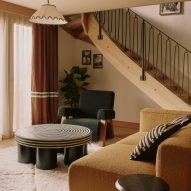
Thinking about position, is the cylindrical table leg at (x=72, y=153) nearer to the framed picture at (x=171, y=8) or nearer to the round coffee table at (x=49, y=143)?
the round coffee table at (x=49, y=143)

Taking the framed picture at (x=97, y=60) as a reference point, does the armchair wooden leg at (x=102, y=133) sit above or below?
below

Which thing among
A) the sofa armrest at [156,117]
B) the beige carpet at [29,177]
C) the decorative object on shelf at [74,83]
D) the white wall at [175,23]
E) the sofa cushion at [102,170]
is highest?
the white wall at [175,23]

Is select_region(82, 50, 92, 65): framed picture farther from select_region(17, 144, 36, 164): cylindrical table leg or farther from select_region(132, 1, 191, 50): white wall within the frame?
select_region(17, 144, 36, 164): cylindrical table leg

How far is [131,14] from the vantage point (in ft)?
21.8

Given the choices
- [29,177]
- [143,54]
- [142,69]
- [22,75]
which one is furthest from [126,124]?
[29,177]

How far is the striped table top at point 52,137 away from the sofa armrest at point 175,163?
59.7 inches

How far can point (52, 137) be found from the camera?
3525 millimetres

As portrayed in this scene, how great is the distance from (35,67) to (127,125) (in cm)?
247

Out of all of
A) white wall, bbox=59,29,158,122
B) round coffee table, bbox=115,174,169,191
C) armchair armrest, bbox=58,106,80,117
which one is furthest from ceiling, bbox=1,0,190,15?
round coffee table, bbox=115,174,169,191

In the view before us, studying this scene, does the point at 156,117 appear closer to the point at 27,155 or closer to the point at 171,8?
the point at 27,155

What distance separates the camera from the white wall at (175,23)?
602cm

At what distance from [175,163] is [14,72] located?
4.09 metres

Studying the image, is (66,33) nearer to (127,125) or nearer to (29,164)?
(127,125)

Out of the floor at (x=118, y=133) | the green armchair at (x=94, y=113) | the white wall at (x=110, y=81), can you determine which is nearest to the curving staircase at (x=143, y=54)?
the white wall at (x=110, y=81)
